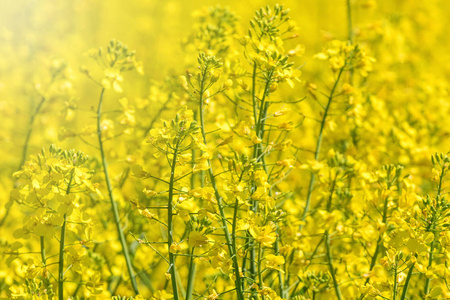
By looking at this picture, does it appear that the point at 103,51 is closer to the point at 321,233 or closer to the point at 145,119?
the point at 145,119

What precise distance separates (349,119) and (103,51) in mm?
1147

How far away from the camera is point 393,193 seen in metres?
1.60

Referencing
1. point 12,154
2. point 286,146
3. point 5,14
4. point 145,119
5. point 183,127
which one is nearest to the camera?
point 183,127

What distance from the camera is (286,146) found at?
1.45m

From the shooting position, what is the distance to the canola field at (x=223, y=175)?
131 centimetres

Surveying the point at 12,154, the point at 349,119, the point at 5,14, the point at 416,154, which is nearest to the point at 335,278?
the point at 349,119

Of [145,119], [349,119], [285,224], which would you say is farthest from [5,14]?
[285,224]

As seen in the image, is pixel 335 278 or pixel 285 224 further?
pixel 335 278

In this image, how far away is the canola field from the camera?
1.31 metres

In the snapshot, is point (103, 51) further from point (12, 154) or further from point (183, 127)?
point (12, 154)

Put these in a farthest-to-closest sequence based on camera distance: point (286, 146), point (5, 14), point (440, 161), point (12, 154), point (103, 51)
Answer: point (5, 14), point (12, 154), point (103, 51), point (440, 161), point (286, 146)

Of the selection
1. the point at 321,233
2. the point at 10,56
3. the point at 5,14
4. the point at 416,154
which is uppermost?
the point at 5,14

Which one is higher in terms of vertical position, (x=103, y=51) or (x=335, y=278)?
(x=103, y=51)

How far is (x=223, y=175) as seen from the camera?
4.29ft
